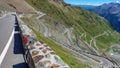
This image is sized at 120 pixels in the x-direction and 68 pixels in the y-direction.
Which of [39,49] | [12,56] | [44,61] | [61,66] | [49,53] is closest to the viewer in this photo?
[61,66]

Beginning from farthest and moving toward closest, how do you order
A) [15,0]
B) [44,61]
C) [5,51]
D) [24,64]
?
[15,0] < [5,51] < [24,64] < [44,61]

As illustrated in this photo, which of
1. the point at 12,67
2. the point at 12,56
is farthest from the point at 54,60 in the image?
the point at 12,56

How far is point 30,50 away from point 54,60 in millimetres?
3928

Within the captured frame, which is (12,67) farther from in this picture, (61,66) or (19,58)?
(61,66)

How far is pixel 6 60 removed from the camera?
21141mm

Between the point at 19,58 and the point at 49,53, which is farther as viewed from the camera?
the point at 19,58

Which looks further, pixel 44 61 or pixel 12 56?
pixel 12 56

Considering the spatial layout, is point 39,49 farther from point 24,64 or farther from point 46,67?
point 46,67

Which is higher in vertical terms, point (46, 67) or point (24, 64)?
point (46, 67)

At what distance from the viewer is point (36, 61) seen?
15242 millimetres

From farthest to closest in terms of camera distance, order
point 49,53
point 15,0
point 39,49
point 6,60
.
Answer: point 15,0 → point 6,60 → point 39,49 → point 49,53

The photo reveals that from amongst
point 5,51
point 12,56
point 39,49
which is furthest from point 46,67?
point 5,51

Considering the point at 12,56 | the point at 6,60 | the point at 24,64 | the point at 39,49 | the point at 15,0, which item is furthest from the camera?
the point at 15,0

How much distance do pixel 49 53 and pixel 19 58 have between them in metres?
5.86
